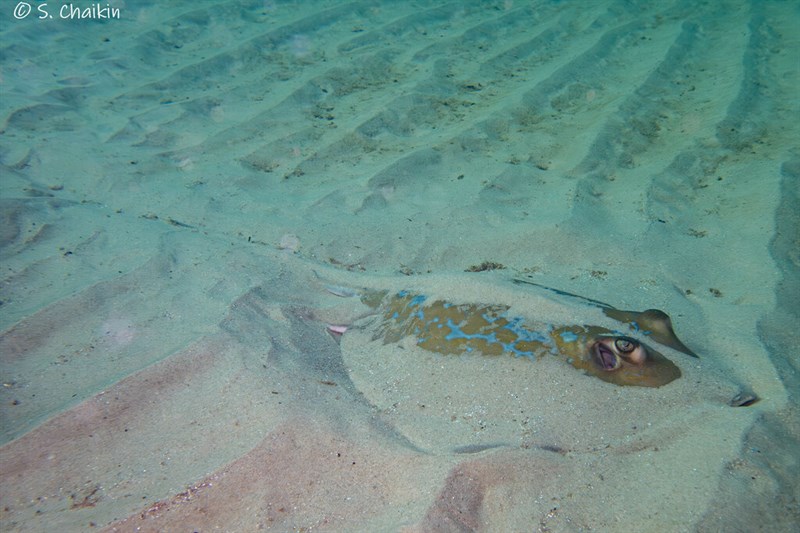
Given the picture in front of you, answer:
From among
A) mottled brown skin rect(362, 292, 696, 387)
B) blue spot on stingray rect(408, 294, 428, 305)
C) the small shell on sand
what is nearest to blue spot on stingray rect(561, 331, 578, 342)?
mottled brown skin rect(362, 292, 696, 387)

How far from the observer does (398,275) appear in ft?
13.1

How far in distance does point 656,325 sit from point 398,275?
192 centimetres

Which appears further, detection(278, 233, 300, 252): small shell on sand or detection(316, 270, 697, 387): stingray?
detection(278, 233, 300, 252): small shell on sand

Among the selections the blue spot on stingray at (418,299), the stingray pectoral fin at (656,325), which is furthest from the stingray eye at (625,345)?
the blue spot on stingray at (418,299)

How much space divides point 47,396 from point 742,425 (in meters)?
3.39

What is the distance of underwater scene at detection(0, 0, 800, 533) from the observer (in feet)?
6.91

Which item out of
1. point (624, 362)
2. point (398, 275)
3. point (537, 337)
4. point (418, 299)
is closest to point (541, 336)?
point (537, 337)

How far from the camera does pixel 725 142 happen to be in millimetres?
5320

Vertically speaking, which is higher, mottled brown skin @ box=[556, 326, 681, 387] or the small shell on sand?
mottled brown skin @ box=[556, 326, 681, 387]

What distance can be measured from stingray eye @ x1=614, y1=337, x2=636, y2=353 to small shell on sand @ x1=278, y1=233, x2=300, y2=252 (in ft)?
9.15

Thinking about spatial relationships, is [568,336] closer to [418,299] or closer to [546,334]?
[546,334]

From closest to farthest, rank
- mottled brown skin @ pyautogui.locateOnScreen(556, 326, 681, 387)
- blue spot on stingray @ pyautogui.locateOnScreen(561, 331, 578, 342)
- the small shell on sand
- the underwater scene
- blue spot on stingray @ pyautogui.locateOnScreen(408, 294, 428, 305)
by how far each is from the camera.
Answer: the underwater scene, mottled brown skin @ pyautogui.locateOnScreen(556, 326, 681, 387), blue spot on stingray @ pyautogui.locateOnScreen(561, 331, 578, 342), blue spot on stingray @ pyautogui.locateOnScreen(408, 294, 428, 305), the small shell on sand

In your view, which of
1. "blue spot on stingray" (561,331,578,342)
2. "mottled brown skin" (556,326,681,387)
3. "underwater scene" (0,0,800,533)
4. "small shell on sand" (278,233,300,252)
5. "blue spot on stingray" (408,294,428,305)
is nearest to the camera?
"underwater scene" (0,0,800,533)

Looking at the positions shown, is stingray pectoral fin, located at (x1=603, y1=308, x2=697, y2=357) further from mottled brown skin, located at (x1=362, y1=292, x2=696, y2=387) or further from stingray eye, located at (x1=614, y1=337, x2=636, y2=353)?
stingray eye, located at (x1=614, y1=337, x2=636, y2=353)
